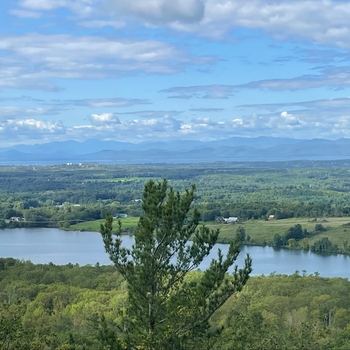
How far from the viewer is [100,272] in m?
28.3

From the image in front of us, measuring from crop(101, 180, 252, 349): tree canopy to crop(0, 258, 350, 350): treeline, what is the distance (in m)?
0.87

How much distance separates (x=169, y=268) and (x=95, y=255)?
30472 mm

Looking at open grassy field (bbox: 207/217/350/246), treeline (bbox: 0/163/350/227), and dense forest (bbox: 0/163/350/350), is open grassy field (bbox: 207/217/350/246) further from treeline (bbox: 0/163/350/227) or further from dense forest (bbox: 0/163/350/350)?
treeline (bbox: 0/163/350/227)

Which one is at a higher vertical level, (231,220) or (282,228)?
(231,220)

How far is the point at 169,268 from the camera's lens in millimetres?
9727

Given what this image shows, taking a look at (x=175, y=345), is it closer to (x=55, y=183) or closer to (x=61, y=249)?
(x=61, y=249)

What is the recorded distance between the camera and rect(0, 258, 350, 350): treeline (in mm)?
12344

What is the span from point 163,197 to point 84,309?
11069 mm

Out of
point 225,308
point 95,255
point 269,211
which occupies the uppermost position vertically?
point 225,308

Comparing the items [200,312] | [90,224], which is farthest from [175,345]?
[90,224]

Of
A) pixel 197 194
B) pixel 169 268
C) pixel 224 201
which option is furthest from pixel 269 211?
pixel 169 268

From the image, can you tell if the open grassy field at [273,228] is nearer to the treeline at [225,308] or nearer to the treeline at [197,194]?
the treeline at [197,194]

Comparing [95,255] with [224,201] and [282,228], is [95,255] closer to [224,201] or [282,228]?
[282,228]

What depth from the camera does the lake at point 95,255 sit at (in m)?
35.6
